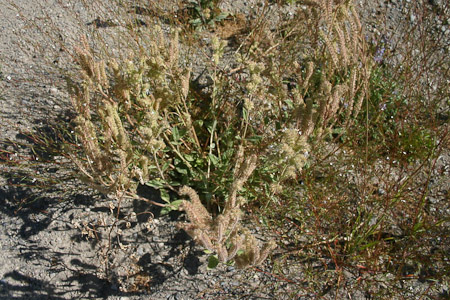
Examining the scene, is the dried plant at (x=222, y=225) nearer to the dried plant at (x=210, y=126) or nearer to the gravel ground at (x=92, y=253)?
the dried plant at (x=210, y=126)

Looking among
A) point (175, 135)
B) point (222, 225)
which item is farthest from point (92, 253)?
point (222, 225)

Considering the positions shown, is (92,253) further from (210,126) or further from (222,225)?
(222,225)

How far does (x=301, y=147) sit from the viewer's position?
1974 mm

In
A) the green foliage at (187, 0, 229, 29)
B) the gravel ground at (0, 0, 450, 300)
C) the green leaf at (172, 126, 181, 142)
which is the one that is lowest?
the gravel ground at (0, 0, 450, 300)

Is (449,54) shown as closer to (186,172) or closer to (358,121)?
(358,121)

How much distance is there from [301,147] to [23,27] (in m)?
3.58

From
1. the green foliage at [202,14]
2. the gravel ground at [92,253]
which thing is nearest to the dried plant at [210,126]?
the gravel ground at [92,253]

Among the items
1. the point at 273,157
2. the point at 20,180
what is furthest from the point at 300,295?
the point at 20,180

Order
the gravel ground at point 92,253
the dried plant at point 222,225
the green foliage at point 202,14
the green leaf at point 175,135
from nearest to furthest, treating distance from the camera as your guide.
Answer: the dried plant at point 222,225
the gravel ground at point 92,253
the green leaf at point 175,135
the green foliage at point 202,14

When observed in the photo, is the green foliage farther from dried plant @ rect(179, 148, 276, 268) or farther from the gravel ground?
dried plant @ rect(179, 148, 276, 268)

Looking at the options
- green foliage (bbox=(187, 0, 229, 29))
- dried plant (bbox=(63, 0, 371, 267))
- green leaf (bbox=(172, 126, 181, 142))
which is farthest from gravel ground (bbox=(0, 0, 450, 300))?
green foliage (bbox=(187, 0, 229, 29))

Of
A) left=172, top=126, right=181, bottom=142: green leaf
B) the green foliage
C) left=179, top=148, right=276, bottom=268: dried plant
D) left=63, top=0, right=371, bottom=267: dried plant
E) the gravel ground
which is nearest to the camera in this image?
left=179, top=148, right=276, bottom=268: dried plant

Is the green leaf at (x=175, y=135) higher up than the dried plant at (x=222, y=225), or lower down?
higher up

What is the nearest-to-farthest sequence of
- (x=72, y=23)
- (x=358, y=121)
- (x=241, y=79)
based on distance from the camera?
(x=358, y=121), (x=241, y=79), (x=72, y=23)
